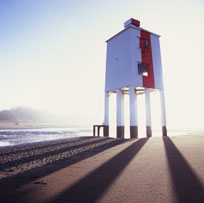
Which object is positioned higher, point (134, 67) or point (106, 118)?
point (134, 67)

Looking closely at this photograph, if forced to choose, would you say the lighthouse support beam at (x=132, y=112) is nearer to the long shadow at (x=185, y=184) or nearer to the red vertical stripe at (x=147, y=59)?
the red vertical stripe at (x=147, y=59)

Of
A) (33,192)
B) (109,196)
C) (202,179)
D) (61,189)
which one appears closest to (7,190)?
(33,192)

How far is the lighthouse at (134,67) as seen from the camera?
1562 cm

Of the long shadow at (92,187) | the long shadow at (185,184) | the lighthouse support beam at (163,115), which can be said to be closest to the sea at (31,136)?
the lighthouse support beam at (163,115)

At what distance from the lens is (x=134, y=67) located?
1576cm

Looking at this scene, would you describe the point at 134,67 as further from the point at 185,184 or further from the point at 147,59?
the point at 185,184

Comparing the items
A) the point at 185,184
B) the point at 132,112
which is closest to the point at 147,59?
the point at 132,112

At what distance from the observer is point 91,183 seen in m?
3.66

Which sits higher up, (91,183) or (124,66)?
(124,66)

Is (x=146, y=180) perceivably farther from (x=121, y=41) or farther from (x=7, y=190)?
(x=121, y=41)

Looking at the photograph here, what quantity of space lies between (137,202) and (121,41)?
16.9 m

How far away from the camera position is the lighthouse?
51.3 ft

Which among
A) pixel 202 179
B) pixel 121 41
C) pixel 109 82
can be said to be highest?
pixel 121 41

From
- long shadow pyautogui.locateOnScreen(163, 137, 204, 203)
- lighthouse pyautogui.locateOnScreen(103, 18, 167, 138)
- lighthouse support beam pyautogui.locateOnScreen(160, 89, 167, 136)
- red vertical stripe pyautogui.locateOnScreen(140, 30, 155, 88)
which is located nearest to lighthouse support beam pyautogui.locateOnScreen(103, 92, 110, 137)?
lighthouse pyautogui.locateOnScreen(103, 18, 167, 138)
